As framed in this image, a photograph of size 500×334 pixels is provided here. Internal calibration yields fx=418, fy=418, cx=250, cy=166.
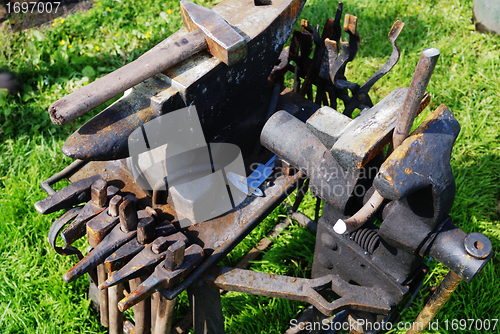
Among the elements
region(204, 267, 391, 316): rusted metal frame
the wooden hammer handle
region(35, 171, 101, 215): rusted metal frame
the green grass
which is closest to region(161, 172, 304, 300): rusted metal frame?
region(204, 267, 391, 316): rusted metal frame

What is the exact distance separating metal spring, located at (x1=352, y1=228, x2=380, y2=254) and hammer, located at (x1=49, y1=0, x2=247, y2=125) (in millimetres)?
842

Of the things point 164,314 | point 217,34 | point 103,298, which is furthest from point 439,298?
point 103,298

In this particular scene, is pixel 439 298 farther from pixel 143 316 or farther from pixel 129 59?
pixel 129 59

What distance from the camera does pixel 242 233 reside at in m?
1.73

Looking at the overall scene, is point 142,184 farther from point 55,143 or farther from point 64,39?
point 64,39

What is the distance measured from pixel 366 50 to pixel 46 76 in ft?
10.0

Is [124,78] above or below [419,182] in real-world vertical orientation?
above

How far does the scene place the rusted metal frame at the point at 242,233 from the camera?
5.20ft

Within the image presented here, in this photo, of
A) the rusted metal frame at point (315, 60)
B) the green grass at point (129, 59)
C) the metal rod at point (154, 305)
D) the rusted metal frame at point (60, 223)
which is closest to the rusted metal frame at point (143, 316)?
the metal rod at point (154, 305)

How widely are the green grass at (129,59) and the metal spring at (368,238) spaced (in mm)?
1075

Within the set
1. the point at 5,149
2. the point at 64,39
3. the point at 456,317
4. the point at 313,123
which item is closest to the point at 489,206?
the point at 456,317

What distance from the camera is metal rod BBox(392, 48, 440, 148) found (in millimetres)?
1104

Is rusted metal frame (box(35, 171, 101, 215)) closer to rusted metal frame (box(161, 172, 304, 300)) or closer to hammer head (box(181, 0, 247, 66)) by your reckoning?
rusted metal frame (box(161, 172, 304, 300))

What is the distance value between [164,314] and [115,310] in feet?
1.59
